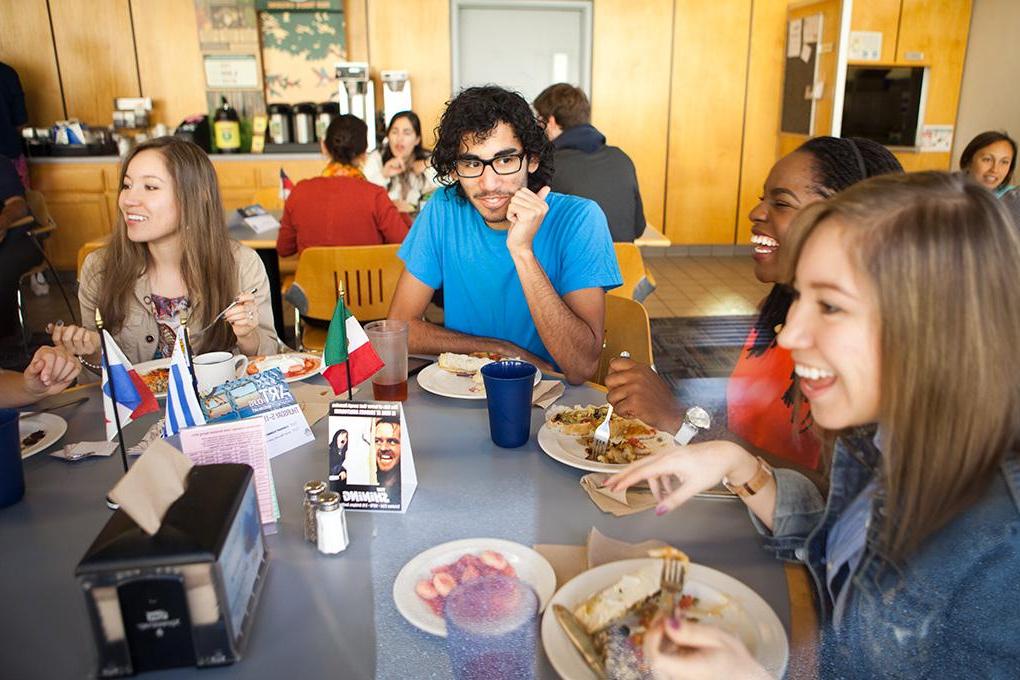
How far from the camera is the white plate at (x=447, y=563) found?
0.91 meters

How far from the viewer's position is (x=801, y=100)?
21.4ft

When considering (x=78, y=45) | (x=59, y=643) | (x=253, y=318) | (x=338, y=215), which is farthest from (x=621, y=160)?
(x=78, y=45)

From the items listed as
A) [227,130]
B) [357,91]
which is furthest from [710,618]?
[227,130]

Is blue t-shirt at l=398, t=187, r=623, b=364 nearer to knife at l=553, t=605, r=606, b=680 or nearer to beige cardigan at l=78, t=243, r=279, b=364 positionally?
beige cardigan at l=78, t=243, r=279, b=364

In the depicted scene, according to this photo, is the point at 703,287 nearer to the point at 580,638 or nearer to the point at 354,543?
the point at 354,543

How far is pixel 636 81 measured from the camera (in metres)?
6.93

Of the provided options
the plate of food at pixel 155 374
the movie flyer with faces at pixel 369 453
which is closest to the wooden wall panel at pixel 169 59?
the plate of food at pixel 155 374

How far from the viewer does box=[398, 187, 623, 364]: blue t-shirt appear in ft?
6.91

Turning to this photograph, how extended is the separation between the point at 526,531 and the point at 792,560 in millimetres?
376

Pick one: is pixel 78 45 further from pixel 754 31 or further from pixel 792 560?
pixel 792 560

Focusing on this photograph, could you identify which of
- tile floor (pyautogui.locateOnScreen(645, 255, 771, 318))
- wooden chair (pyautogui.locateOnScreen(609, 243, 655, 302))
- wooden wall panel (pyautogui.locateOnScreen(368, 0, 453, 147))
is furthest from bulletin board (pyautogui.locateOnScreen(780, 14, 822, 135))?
wooden chair (pyautogui.locateOnScreen(609, 243, 655, 302))

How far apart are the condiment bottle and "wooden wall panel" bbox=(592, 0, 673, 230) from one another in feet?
10.4

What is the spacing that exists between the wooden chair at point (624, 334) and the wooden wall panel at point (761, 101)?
5.34 metres

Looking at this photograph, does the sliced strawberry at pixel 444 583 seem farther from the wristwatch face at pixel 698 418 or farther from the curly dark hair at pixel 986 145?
the curly dark hair at pixel 986 145
